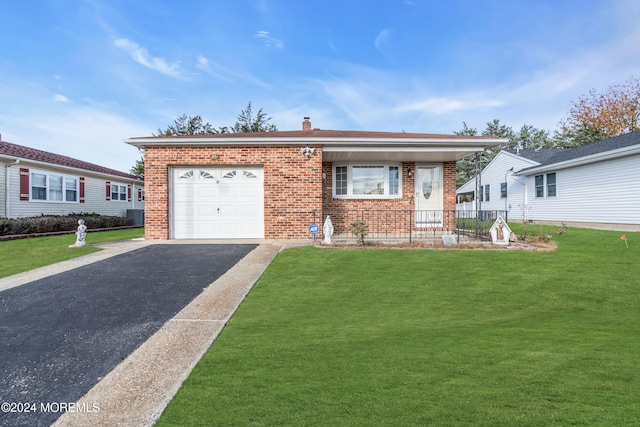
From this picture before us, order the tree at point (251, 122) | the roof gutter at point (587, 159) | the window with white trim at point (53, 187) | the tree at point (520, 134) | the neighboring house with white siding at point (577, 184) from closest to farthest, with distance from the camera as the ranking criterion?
1. the roof gutter at point (587, 159)
2. the neighboring house with white siding at point (577, 184)
3. the window with white trim at point (53, 187)
4. the tree at point (251, 122)
5. the tree at point (520, 134)

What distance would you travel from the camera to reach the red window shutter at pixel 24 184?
1566 cm

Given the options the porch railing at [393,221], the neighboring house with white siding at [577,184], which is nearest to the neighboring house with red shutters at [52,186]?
the porch railing at [393,221]

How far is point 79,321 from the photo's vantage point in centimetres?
423

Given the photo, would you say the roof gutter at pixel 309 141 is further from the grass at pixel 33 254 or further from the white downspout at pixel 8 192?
the white downspout at pixel 8 192

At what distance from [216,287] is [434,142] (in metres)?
8.37

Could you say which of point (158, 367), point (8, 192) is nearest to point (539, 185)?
point (158, 367)

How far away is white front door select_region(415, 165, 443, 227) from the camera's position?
12812mm

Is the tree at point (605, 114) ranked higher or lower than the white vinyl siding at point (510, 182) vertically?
higher

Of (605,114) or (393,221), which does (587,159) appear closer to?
(393,221)

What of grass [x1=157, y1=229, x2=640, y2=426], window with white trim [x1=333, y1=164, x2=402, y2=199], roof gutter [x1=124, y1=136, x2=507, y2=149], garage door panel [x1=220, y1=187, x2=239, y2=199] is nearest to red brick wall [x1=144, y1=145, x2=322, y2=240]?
roof gutter [x1=124, y1=136, x2=507, y2=149]

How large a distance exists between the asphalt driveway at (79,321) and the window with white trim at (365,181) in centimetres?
595

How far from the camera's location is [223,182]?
1120cm

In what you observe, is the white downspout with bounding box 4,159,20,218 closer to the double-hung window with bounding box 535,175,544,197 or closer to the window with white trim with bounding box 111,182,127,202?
the window with white trim with bounding box 111,182,127,202

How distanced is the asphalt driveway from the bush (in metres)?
9.04
